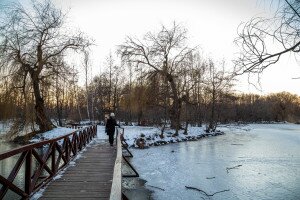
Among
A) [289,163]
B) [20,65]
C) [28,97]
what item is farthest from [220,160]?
[20,65]

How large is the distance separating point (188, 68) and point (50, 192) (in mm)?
26030

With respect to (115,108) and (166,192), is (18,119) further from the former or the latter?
(115,108)

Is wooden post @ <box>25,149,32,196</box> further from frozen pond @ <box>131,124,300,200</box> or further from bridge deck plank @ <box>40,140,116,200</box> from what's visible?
frozen pond @ <box>131,124,300,200</box>

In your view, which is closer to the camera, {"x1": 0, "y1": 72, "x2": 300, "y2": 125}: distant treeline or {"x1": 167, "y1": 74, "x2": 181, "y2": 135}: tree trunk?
{"x1": 0, "y1": 72, "x2": 300, "y2": 125}: distant treeline

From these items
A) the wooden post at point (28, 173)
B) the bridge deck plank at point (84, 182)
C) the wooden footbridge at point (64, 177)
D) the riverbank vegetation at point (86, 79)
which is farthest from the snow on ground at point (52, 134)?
the wooden post at point (28, 173)

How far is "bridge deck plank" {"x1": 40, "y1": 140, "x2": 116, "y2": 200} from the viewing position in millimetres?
6281

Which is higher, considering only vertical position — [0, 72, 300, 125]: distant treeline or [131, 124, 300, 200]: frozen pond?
[0, 72, 300, 125]: distant treeline

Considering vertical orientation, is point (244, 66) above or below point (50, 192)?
above

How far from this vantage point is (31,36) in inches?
860

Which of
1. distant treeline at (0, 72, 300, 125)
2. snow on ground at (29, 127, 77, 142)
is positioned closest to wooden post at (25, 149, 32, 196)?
distant treeline at (0, 72, 300, 125)

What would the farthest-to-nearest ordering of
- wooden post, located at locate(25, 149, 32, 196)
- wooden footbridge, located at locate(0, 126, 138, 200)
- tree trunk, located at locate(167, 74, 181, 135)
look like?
1. tree trunk, located at locate(167, 74, 181, 135)
2. wooden post, located at locate(25, 149, 32, 196)
3. wooden footbridge, located at locate(0, 126, 138, 200)

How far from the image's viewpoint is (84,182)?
7461 mm

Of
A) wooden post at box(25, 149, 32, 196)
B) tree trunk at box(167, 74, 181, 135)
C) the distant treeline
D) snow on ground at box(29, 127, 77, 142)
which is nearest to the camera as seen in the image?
wooden post at box(25, 149, 32, 196)

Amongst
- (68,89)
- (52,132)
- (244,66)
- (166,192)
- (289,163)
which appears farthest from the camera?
(52,132)
